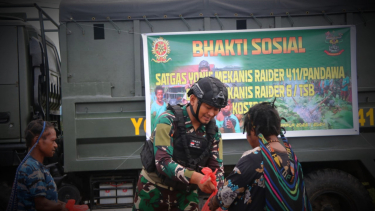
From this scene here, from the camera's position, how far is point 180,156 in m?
2.37

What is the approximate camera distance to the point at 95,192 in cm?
435

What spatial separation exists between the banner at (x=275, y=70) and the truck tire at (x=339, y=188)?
1.98 ft

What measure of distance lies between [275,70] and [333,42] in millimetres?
921

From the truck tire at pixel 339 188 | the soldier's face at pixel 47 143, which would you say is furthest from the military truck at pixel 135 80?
the soldier's face at pixel 47 143

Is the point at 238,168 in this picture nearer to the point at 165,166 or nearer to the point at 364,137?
the point at 165,166

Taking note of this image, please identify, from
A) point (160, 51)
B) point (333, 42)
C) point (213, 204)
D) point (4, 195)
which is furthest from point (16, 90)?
point (333, 42)

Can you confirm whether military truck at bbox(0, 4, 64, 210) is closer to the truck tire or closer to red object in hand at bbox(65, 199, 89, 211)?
red object in hand at bbox(65, 199, 89, 211)

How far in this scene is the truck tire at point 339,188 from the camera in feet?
13.9

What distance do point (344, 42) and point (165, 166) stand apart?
341 cm

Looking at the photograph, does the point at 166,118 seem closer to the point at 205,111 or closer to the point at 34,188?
the point at 205,111

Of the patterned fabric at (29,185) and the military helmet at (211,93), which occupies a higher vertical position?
the military helmet at (211,93)

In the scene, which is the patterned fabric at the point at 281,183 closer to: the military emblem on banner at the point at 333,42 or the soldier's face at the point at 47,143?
the soldier's face at the point at 47,143

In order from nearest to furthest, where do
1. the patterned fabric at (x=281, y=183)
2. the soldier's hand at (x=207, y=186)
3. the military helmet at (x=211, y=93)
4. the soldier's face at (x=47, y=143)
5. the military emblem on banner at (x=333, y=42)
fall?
the patterned fabric at (x=281, y=183)
the soldier's hand at (x=207, y=186)
the military helmet at (x=211, y=93)
the soldier's face at (x=47, y=143)
the military emblem on banner at (x=333, y=42)

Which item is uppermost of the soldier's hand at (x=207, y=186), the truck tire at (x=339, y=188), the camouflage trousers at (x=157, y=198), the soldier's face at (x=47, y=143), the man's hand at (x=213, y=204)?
the soldier's face at (x=47, y=143)
